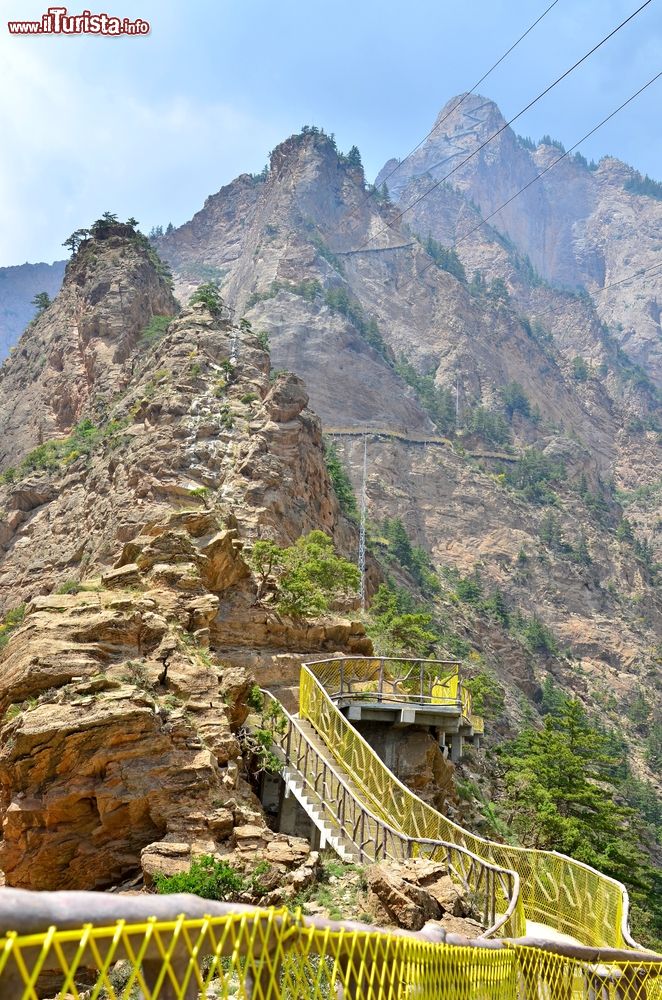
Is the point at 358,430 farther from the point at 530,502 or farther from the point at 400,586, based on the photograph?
the point at 400,586

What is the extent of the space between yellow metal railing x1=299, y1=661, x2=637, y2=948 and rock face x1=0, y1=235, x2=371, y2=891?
6.54 feet

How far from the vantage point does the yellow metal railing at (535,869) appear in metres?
11.3

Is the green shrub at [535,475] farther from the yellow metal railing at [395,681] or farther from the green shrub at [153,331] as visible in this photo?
the yellow metal railing at [395,681]

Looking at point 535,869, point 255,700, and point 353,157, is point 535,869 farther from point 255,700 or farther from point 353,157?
point 353,157

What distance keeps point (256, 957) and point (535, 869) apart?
1050 cm

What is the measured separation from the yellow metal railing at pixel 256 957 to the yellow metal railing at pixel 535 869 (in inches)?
236

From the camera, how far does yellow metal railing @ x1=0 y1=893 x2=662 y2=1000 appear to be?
2.66m

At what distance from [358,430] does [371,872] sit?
3124 inches

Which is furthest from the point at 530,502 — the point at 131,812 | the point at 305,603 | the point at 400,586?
the point at 131,812

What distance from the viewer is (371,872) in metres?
9.24

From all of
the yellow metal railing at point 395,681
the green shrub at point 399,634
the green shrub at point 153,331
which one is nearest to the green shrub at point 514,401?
the green shrub at point 153,331

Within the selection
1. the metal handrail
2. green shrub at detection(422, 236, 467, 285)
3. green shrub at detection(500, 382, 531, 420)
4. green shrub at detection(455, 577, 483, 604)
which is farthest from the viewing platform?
green shrub at detection(422, 236, 467, 285)

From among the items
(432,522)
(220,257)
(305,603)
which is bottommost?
(305,603)

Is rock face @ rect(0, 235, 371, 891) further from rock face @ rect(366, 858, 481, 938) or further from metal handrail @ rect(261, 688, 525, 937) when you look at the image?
rock face @ rect(366, 858, 481, 938)
